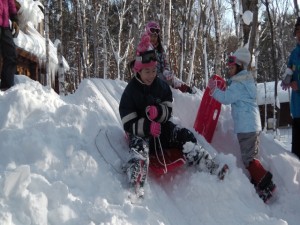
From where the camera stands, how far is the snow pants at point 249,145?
403cm

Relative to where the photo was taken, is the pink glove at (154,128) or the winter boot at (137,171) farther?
the pink glove at (154,128)

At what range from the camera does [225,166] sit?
362cm

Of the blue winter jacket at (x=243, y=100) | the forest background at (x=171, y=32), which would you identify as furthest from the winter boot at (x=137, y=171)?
the forest background at (x=171, y=32)

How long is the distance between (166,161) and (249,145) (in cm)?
93

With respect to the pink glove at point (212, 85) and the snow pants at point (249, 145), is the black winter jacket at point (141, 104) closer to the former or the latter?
the pink glove at point (212, 85)

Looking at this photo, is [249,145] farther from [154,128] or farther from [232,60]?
[154,128]

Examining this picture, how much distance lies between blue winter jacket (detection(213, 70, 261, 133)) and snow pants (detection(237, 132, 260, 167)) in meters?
0.05

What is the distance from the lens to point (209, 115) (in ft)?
15.4

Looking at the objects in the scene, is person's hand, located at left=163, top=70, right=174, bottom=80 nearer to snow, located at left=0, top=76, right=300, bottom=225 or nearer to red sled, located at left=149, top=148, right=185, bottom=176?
snow, located at left=0, top=76, right=300, bottom=225

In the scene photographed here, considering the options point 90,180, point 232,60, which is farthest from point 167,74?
point 90,180

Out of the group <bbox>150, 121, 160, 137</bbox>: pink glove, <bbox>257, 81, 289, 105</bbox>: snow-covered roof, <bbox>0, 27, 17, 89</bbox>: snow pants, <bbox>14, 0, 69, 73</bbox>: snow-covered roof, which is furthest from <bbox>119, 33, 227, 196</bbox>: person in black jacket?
<bbox>257, 81, 289, 105</bbox>: snow-covered roof

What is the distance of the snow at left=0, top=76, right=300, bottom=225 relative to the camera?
2.68 m

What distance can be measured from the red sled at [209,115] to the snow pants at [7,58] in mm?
2416

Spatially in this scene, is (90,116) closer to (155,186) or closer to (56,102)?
(56,102)
